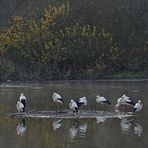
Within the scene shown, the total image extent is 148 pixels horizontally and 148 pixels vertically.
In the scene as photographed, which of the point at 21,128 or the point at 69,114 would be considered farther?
the point at 69,114

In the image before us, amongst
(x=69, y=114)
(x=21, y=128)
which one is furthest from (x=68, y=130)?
(x=69, y=114)

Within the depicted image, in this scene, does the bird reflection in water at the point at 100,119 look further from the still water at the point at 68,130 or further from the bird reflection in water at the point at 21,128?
the bird reflection in water at the point at 21,128

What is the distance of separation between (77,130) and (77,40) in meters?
29.9

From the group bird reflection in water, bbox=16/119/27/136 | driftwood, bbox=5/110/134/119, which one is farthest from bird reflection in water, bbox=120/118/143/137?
bird reflection in water, bbox=16/119/27/136

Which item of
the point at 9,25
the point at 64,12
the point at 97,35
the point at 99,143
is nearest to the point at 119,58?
the point at 97,35

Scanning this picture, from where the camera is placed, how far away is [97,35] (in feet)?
174

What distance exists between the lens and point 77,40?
171 feet

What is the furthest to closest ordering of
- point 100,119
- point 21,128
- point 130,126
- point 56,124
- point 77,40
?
point 77,40 < point 100,119 < point 56,124 < point 130,126 < point 21,128

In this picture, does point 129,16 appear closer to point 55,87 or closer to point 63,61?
point 63,61

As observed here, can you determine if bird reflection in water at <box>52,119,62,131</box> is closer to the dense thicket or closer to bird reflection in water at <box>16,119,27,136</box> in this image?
bird reflection in water at <box>16,119,27,136</box>

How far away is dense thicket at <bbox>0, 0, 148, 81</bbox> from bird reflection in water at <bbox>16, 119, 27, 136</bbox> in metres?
24.7

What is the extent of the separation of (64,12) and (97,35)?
361 cm

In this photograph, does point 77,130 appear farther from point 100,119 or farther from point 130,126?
point 100,119

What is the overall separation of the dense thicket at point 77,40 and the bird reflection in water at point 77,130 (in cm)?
2541
